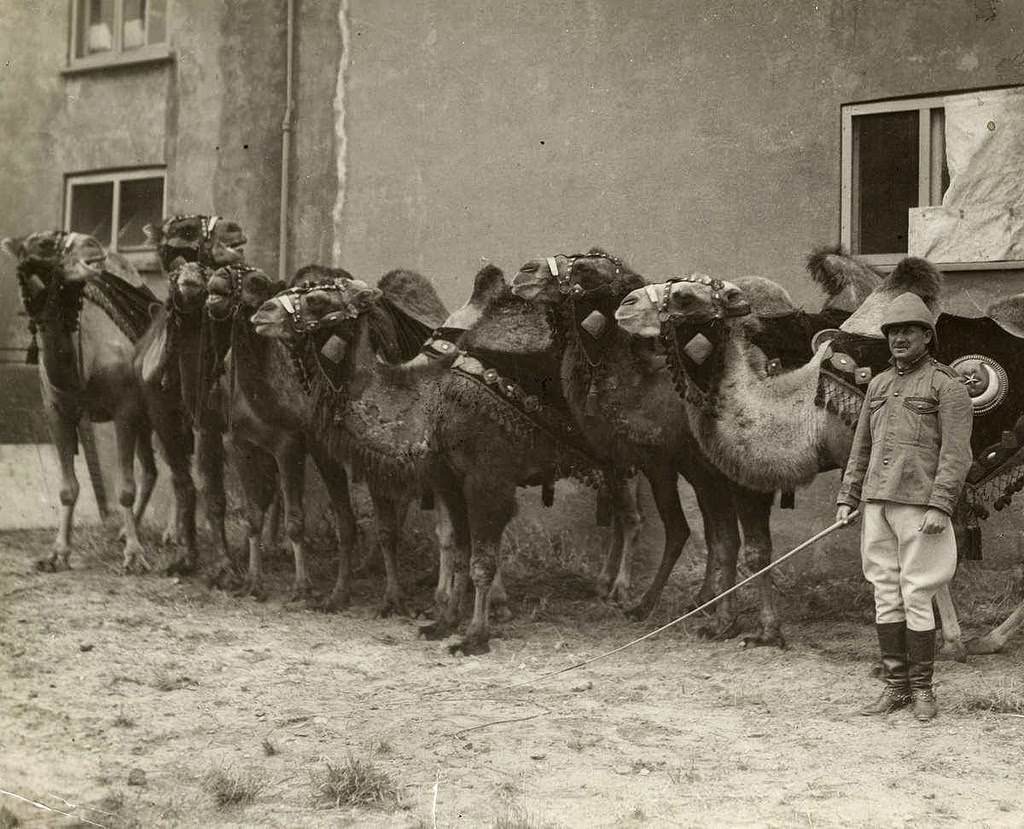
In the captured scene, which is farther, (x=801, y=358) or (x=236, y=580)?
(x=236, y=580)

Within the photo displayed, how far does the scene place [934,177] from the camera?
893cm

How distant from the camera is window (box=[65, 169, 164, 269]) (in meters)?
11.0

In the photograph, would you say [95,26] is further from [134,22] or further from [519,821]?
[519,821]

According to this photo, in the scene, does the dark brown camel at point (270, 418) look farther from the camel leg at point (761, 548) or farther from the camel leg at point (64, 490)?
the camel leg at point (761, 548)

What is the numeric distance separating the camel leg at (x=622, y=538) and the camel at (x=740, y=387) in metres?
1.47

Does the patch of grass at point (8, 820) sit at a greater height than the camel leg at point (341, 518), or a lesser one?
lesser

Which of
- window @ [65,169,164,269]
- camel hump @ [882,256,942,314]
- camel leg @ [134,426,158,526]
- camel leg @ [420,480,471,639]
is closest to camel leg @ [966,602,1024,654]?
camel hump @ [882,256,942,314]

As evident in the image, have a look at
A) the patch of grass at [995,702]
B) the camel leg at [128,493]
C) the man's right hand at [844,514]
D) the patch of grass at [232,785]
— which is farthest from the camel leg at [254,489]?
the patch of grass at [995,702]

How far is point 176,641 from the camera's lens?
8.25 metres

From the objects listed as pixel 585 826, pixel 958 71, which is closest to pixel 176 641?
pixel 585 826

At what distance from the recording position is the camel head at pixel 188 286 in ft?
31.4

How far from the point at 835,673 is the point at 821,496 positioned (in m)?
2.06

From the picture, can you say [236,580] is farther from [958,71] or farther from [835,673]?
[958,71]

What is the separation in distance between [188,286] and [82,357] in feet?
4.19
